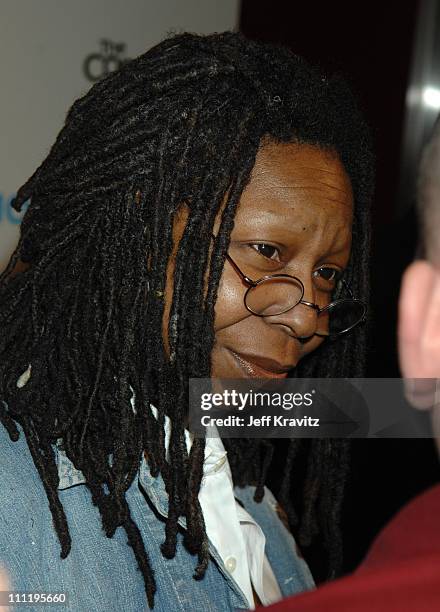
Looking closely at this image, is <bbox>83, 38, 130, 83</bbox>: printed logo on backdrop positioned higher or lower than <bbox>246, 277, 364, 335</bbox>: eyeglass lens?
higher

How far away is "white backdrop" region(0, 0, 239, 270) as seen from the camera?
1843 millimetres

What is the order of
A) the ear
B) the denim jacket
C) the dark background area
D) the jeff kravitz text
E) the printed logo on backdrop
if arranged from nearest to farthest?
the ear < the denim jacket < the jeff kravitz text < the printed logo on backdrop < the dark background area

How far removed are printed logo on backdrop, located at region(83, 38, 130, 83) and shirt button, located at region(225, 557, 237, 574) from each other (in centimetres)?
135

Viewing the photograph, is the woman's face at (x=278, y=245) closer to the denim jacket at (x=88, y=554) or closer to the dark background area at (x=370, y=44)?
the denim jacket at (x=88, y=554)

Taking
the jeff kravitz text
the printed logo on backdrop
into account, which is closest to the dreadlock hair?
the jeff kravitz text

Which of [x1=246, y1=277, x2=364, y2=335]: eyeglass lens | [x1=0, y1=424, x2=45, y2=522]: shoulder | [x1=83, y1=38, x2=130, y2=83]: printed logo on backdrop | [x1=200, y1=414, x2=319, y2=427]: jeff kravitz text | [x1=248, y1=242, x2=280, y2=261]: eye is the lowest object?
[x1=200, y1=414, x2=319, y2=427]: jeff kravitz text

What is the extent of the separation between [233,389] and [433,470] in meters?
0.94

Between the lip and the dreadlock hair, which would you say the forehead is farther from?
the lip

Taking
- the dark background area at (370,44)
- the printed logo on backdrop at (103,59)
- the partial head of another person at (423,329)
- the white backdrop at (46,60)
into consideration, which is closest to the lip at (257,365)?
the partial head of another person at (423,329)

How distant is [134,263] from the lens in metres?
1.04

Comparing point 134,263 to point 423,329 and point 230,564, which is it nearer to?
point 230,564

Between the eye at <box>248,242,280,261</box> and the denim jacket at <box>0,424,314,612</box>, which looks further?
the eye at <box>248,242,280,261</box>

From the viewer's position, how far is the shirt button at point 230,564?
107 cm

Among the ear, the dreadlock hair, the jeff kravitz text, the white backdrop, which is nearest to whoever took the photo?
the ear
